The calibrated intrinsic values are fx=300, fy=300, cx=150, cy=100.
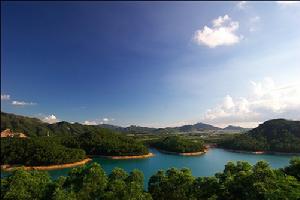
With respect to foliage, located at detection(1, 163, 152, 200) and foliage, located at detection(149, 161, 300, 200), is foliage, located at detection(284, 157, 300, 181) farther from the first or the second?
foliage, located at detection(1, 163, 152, 200)

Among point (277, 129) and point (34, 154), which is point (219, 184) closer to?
point (34, 154)

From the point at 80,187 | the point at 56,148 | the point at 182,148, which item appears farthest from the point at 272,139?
the point at 80,187

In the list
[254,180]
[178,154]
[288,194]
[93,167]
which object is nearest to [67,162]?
[178,154]

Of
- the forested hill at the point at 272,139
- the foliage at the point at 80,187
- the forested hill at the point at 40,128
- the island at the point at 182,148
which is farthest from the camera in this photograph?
the forested hill at the point at 40,128

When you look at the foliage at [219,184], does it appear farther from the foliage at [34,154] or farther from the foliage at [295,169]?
the foliage at [34,154]

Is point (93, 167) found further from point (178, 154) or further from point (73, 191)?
point (178, 154)

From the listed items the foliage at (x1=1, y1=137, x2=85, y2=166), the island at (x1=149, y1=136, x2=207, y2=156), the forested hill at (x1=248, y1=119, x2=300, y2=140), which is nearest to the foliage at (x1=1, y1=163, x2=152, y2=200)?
the foliage at (x1=1, y1=137, x2=85, y2=166)

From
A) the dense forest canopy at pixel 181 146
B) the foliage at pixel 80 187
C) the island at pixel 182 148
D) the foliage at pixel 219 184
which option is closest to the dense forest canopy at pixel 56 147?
the island at pixel 182 148

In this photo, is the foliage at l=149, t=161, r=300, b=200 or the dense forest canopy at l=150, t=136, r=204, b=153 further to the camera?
the dense forest canopy at l=150, t=136, r=204, b=153
